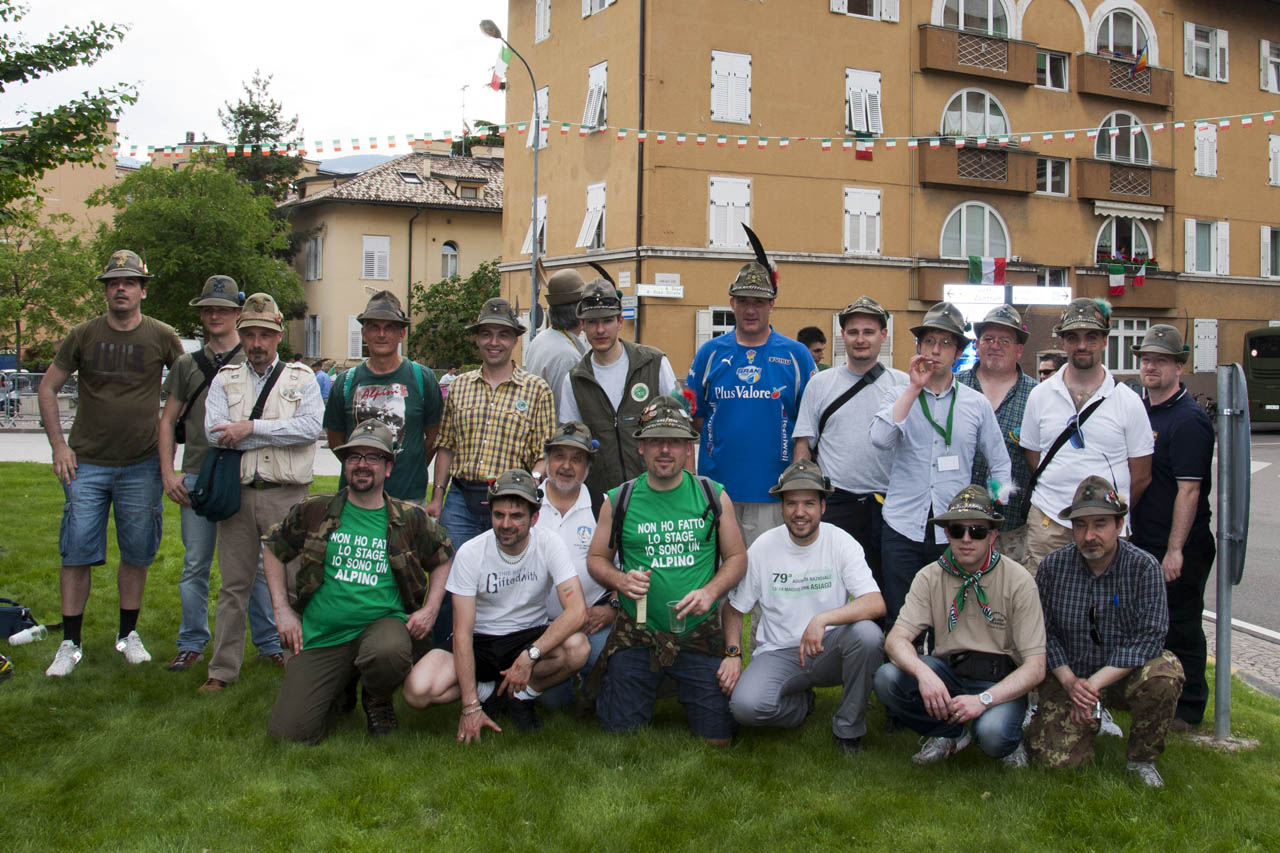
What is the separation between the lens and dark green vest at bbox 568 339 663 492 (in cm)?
580

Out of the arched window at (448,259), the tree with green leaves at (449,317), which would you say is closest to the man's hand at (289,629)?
the tree with green leaves at (449,317)

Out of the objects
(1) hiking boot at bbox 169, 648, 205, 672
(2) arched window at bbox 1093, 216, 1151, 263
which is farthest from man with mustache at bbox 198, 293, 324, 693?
(2) arched window at bbox 1093, 216, 1151, 263

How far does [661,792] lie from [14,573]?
6500 millimetres

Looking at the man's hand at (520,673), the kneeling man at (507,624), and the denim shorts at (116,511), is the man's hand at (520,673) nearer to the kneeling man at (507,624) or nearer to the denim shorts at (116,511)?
the kneeling man at (507,624)

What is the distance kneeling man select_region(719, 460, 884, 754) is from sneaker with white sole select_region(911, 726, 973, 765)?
280 mm

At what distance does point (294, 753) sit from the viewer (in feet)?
15.5

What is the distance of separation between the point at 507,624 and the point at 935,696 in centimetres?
204

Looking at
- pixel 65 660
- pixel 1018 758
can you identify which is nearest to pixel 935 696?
pixel 1018 758

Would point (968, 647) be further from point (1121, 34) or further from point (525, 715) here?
point (1121, 34)

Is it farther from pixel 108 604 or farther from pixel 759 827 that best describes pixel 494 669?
pixel 108 604

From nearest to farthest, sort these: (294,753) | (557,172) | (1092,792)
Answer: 1. (1092,792)
2. (294,753)
3. (557,172)

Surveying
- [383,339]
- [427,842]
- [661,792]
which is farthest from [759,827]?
[383,339]

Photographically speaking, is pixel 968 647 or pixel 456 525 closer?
pixel 968 647

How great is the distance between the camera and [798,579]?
16.5 feet
